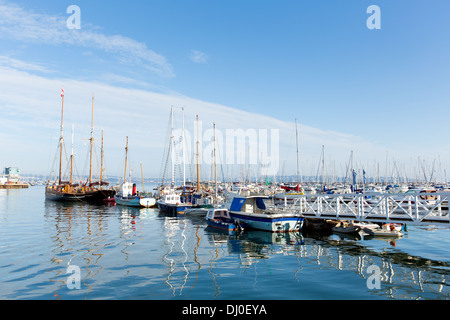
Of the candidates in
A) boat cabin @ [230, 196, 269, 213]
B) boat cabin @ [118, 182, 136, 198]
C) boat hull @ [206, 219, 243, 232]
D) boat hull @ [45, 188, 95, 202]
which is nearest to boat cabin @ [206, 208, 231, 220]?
boat hull @ [206, 219, 243, 232]

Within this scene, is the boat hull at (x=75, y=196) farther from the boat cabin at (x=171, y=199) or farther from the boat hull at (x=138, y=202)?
the boat cabin at (x=171, y=199)

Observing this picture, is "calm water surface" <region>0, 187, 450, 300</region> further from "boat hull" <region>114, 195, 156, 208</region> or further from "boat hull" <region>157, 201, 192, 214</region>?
"boat hull" <region>114, 195, 156, 208</region>

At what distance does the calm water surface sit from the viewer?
1323 centimetres

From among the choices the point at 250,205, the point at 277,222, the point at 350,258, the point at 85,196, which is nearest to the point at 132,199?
the point at 85,196

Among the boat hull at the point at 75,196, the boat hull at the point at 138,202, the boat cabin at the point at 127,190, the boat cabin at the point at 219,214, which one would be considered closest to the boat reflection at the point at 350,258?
the boat cabin at the point at 219,214

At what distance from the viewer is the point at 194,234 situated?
1176 inches

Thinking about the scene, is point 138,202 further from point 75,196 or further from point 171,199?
point 75,196

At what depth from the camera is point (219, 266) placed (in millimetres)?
17734

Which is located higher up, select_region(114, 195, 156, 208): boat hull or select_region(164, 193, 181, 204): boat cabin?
select_region(164, 193, 181, 204): boat cabin

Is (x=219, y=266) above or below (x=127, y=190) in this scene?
below

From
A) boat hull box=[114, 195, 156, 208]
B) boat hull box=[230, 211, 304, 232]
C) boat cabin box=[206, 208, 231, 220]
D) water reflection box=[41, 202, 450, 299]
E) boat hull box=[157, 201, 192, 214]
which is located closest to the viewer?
water reflection box=[41, 202, 450, 299]
